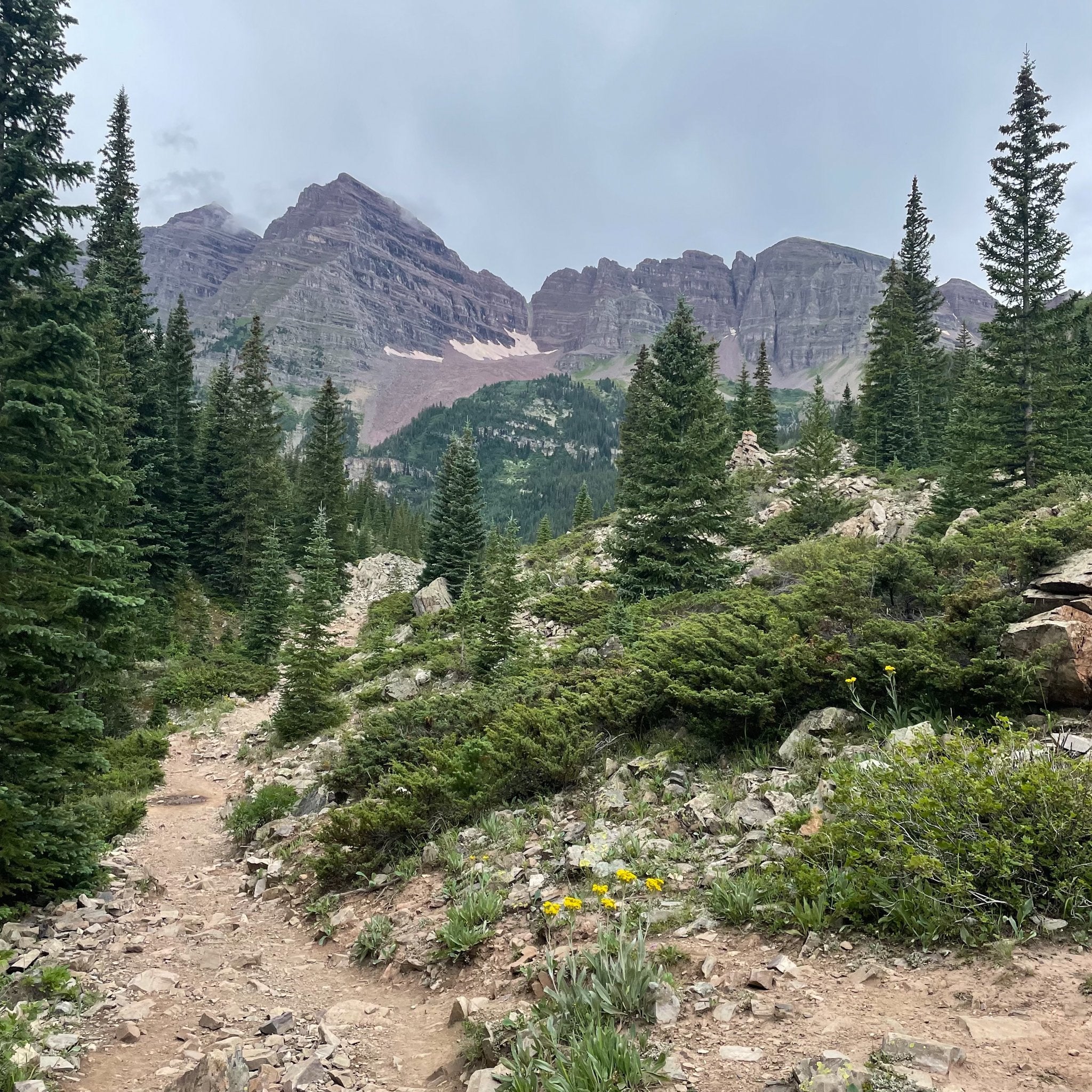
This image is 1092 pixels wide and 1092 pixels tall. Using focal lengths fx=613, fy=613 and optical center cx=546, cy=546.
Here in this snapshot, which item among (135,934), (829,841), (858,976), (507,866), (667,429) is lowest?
(135,934)

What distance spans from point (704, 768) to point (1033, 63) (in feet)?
99.8

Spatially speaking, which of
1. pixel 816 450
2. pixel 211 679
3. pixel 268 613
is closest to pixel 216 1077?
pixel 211 679

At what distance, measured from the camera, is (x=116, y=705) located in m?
17.9

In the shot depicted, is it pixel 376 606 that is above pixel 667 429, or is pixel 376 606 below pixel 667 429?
below

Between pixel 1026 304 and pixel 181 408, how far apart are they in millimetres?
43389

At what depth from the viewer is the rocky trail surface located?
3322 mm

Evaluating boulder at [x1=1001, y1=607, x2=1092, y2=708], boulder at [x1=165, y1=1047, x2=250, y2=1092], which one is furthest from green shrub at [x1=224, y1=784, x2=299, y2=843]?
boulder at [x1=1001, y1=607, x2=1092, y2=708]

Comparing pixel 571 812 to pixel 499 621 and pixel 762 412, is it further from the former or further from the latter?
pixel 762 412

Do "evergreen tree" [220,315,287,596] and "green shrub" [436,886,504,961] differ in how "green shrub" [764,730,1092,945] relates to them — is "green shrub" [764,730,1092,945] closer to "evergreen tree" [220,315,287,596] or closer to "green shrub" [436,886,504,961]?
"green shrub" [436,886,504,961]

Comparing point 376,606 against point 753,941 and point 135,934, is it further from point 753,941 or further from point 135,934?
point 753,941

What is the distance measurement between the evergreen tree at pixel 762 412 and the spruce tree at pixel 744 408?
15 centimetres

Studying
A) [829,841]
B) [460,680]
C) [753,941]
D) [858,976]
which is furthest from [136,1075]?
[460,680]

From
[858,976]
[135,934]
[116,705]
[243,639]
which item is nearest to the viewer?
[858,976]

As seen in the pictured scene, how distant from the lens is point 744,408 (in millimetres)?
49281
